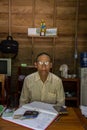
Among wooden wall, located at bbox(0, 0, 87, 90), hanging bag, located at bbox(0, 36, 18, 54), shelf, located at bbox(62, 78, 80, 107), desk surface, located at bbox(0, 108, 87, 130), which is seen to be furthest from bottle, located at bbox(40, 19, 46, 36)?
desk surface, located at bbox(0, 108, 87, 130)

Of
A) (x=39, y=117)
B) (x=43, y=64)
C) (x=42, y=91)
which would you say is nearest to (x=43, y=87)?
(x=42, y=91)

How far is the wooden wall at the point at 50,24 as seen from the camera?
4023mm

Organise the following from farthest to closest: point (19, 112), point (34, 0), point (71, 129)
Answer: point (34, 0)
point (19, 112)
point (71, 129)

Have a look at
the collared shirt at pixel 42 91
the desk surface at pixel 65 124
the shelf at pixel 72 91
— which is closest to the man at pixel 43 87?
the collared shirt at pixel 42 91

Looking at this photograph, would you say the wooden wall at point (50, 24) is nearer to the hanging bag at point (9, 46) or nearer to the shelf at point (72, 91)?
the hanging bag at point (9, 46)

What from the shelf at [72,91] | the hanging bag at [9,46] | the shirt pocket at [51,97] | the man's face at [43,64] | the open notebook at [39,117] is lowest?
the shelf at [72,91]

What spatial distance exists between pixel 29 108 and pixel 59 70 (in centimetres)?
244

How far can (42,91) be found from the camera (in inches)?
88.0

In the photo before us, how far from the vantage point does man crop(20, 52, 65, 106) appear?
218 centimetres

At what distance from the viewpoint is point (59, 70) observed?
4.11 meters

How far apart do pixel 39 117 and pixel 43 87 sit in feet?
2.50

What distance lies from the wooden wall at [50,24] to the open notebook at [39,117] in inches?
94.1

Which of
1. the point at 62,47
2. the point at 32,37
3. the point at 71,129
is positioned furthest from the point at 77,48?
the point at 71,129

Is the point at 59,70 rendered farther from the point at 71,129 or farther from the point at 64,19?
the point at 71,129
